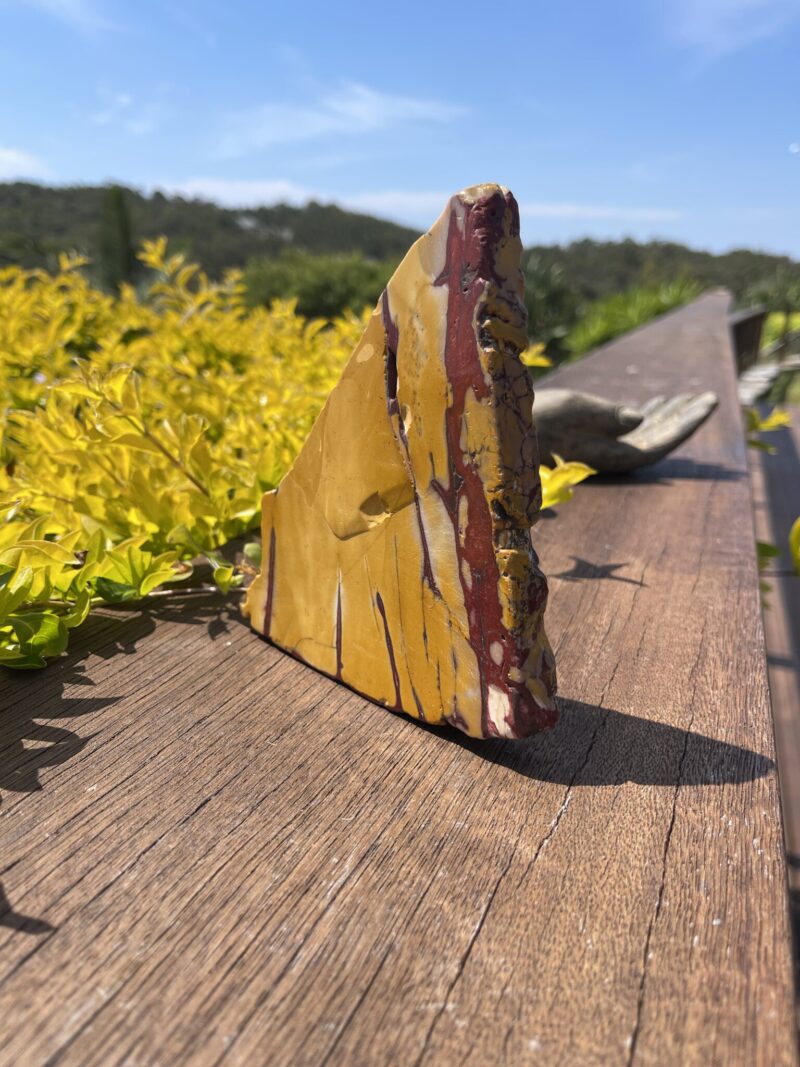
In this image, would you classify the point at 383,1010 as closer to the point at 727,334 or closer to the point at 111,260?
the point at 727,334

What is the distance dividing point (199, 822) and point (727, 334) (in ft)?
21.3

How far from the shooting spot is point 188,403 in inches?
78.5

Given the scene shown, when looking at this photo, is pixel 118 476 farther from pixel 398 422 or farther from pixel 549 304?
pixel 549 304

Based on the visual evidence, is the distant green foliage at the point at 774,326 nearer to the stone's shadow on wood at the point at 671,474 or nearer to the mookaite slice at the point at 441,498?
the stone's shadow on wood at the point at 671,474

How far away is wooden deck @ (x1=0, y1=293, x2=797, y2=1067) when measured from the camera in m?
0.63

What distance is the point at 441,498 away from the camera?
0.99m

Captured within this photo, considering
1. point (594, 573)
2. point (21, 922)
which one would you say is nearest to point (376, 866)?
point (21, 922)

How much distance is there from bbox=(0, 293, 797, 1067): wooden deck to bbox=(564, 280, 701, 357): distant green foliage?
35.7 feet

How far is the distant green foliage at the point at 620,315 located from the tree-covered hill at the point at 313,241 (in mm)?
1093

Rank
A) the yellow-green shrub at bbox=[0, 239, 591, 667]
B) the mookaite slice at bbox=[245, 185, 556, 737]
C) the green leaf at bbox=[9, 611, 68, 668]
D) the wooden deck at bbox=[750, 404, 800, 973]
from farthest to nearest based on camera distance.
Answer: the wooden deck at bbox=[750, 404, 800, 973]
the yellow-green shrub at bbox=[0, 239, 591, 667]
the green leaf at bbox=[9, 611, 68, 668]
the mookaite slice at bbox=[245, 185, 556, 737]

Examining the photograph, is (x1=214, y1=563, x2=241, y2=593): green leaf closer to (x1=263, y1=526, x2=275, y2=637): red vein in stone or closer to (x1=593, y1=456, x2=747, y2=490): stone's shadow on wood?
(x1=263, y1=526, x2=275, y2=637): red vein in stone

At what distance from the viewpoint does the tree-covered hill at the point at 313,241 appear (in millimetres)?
16228

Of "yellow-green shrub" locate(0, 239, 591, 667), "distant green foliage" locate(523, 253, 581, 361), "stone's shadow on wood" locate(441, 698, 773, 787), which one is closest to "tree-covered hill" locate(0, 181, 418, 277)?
"yellow-green shrub" locate(0, 239, 591, 667)

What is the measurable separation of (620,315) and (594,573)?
36.4ft
